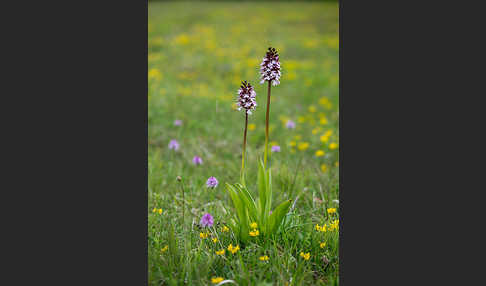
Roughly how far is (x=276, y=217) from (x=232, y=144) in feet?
9.11

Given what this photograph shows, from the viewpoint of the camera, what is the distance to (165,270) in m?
2.53

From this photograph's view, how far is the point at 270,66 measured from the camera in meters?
2.60

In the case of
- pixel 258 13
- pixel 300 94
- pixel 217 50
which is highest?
pixel 258 13

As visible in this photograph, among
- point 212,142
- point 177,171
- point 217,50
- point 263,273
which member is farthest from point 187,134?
point 217,50

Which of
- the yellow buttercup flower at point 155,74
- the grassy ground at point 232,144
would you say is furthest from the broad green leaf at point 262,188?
the yellow buttercup flower at point 155,74

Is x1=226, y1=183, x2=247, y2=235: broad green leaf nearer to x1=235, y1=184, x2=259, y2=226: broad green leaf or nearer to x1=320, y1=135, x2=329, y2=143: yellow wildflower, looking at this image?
x1=235, y1=184, x2=259, y2=226: broad green leaf

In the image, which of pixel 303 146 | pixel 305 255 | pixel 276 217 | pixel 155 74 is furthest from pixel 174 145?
pixel 155 74

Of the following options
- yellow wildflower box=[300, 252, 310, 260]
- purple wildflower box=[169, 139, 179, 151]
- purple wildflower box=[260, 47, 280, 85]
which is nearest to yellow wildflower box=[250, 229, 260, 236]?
yellow wildflower box=[300, 252, 310, 260]

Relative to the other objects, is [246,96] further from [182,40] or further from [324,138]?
[182,40]

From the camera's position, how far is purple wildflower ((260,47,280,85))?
Answer: 2592 millimetres

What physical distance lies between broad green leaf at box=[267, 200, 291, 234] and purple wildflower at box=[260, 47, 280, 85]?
951mm

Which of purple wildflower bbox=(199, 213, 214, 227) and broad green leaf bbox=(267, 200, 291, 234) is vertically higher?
broad green leaf bbox=(267, 200, 291, 234)

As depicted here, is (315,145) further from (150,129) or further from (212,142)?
(150,129)

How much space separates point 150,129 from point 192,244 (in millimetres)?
3289
